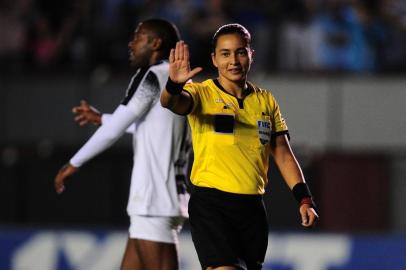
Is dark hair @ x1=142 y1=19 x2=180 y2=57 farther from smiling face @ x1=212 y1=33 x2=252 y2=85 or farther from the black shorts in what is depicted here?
the black shorts

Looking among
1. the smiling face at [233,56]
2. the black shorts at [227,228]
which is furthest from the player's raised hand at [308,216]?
the smiling face at [233,56]

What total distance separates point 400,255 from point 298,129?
2.84m

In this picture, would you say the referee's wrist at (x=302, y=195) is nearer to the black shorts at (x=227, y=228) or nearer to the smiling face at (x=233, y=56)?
the black shorts at (x=227, y=228)

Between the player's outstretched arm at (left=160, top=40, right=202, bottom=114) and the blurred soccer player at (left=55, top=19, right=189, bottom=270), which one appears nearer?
the player's outstretched arm at (left=160, top=40, right=202, bottom=114)

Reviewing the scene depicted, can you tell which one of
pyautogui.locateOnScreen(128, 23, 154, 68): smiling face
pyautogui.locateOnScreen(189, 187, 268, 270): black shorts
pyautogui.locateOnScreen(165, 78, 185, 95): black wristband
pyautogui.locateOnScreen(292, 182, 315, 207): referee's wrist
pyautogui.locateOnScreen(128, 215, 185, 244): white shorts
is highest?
pyautogui.locateOnScreen(128, 23, 154, 68): smiling face

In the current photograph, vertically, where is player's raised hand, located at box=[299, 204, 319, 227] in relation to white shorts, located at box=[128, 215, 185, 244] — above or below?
above

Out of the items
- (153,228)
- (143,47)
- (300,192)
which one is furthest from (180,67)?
(153,228)

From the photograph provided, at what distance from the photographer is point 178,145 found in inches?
294

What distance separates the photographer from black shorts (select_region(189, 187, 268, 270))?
6242 mm

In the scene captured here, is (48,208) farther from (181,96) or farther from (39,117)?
(181,96)

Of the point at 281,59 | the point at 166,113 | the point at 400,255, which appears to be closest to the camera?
the point at 166,113

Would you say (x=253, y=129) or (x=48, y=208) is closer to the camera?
(x=253, y=129)

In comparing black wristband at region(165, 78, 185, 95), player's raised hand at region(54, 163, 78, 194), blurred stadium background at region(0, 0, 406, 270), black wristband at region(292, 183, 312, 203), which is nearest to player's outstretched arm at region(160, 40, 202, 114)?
black wristband at region(165, 78, 185, 95)

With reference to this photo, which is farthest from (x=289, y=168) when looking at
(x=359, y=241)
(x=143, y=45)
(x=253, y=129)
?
(x=359, y=241)
